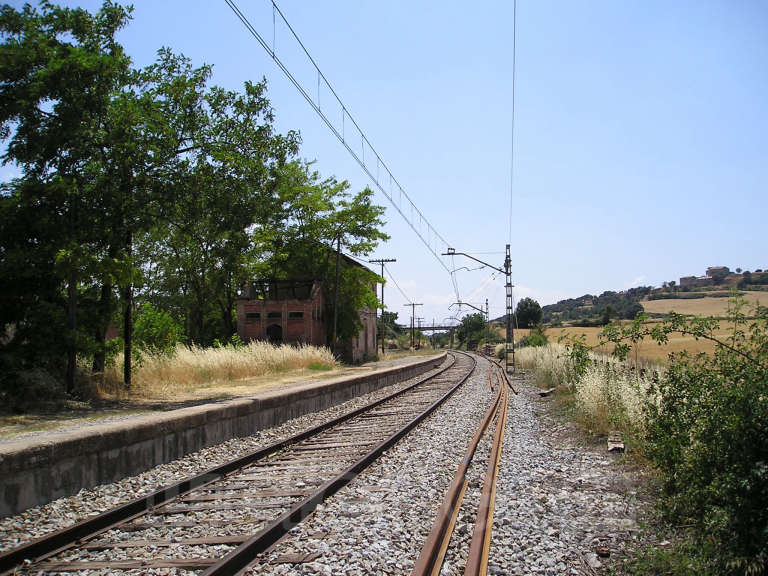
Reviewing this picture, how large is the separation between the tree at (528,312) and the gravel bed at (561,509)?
108 metres

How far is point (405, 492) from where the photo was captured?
262 inches

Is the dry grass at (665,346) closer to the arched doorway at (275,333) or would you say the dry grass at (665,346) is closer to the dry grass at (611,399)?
the dry grass at (611,399)

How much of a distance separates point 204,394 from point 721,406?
1332 centimetres

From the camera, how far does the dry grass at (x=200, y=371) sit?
1580 cm

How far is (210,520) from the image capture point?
565cm

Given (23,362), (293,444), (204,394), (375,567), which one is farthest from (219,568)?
(204,394)

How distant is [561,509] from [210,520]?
3509mm

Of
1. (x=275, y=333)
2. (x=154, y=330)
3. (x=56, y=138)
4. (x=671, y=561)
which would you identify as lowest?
(x=671, y=561)

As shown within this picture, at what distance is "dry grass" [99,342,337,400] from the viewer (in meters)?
15.8

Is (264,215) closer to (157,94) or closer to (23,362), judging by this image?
(157,94)

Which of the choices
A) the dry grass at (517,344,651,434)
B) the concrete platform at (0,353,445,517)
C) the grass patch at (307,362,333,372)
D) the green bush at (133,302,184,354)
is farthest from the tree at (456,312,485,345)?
the concrete platform at (0,353,445,517)

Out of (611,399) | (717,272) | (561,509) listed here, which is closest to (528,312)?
(717,272)

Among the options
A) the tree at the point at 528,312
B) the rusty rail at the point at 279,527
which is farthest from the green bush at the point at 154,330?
the tree at the point at 528,312

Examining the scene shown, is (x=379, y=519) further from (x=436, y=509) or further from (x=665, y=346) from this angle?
(x=665, y=346)
